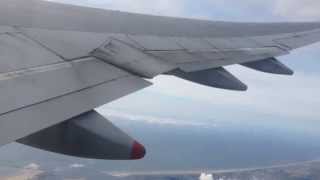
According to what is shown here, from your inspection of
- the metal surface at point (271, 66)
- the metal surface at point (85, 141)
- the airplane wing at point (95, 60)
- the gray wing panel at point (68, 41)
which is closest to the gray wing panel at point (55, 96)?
the airplane wing at point (95, 60)

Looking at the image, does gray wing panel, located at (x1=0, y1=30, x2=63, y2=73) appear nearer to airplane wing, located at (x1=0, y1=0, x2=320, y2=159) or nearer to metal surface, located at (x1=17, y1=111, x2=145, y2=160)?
airplane wing, located at (x1=0, y1=0, x2=320, y2=159)

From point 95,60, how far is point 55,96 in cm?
127

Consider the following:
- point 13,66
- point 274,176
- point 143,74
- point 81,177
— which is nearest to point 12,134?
point 13,66

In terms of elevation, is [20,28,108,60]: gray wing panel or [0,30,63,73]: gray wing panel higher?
[20,28,108,60]: gray wing panel

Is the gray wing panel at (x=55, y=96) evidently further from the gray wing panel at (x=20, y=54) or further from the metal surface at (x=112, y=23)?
the metal surface at (x=112, y=23)

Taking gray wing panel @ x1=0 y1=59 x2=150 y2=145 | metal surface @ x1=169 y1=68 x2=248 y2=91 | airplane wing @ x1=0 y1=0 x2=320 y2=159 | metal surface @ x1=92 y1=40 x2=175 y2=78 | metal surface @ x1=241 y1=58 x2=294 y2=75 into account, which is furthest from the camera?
metal surface @ x1=241 y1=58 x2=294 y2=75

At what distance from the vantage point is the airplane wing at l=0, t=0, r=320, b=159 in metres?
3.24

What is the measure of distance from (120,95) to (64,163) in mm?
63180

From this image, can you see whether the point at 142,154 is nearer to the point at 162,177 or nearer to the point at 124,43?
the point at 124,43

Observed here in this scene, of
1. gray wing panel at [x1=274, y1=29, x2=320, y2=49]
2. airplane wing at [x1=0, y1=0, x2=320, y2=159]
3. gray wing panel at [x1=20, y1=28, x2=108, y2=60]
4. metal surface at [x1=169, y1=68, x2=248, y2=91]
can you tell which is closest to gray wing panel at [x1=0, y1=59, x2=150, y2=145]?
airplane wing at [x1=0, y1=0, x2=320, y2=159]

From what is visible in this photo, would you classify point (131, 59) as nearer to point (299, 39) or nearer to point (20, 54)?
point (20, 54)

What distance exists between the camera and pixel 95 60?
4.57 m

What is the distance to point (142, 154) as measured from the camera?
11.0ft

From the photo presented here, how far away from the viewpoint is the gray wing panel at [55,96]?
9.04ft
